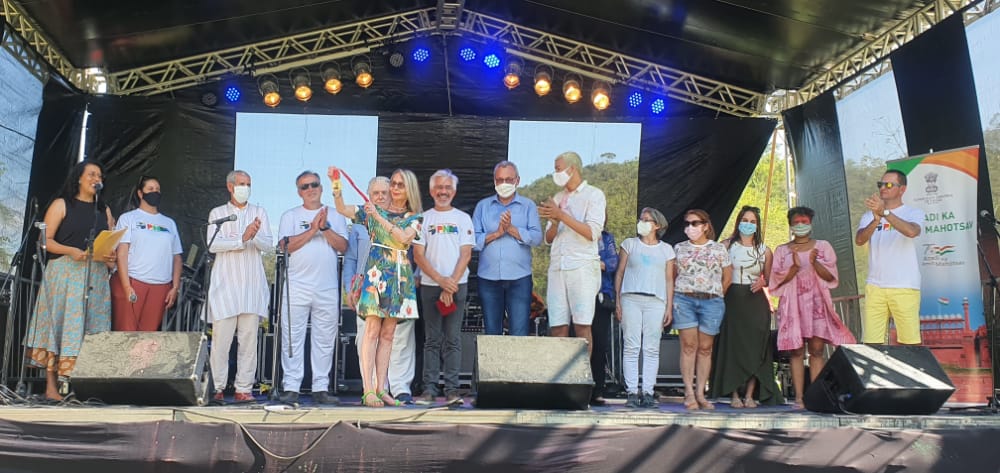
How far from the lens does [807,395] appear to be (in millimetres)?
4750

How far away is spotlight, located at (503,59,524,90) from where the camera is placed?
8.24 metres

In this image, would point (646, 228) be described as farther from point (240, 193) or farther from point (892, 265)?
point (240, 193)

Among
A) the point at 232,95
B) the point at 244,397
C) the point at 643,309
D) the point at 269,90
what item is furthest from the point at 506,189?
the point at 232,95

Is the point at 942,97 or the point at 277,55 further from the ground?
the point at 277,55

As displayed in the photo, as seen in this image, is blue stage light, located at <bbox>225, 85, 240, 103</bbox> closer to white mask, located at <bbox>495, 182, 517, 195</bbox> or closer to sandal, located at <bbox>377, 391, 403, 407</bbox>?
white mask, located at <bbox>495, 182, 517, 195</bbox>

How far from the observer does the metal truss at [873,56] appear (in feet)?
20.0

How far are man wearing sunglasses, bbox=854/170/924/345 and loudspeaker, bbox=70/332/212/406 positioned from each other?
4.10 metres

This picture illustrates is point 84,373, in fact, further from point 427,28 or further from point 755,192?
point 755,192

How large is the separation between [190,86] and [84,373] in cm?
461

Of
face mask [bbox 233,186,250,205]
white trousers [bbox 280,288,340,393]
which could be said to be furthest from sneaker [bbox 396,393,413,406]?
face mask [bbox 233,186,250,205]

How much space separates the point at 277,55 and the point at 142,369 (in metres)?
4.69

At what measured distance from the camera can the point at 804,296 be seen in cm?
553

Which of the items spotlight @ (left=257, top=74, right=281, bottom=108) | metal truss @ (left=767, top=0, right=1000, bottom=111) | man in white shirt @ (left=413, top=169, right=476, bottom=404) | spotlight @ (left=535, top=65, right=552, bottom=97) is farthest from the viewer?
spotlight @ (left=535, top=65, right=552, bottom=97)

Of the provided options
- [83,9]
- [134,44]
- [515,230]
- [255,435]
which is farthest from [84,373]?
[134,44]
